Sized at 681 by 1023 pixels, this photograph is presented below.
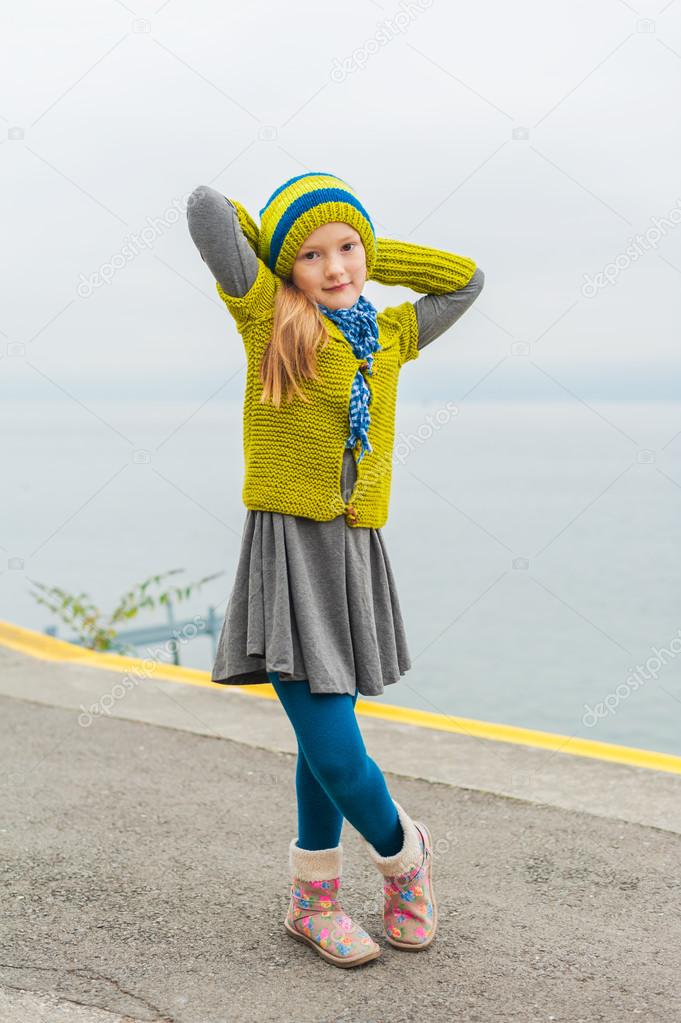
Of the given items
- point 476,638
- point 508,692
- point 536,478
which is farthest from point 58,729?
point 536,478

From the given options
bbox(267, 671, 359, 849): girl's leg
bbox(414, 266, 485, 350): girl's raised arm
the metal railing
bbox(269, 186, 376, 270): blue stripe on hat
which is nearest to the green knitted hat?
bbox(269, 186, 376, 270): blue stripe on hat

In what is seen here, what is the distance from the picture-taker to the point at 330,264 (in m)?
2.37

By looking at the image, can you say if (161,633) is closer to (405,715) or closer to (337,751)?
(405,715)

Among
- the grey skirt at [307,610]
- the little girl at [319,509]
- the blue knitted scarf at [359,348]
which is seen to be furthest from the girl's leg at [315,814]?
the blue knitted scarf at [359,348]

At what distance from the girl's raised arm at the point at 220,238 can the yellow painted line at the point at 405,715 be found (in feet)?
3.48

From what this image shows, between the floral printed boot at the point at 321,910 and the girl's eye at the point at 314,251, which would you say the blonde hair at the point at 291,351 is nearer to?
the girl's eye at the point at 314,251

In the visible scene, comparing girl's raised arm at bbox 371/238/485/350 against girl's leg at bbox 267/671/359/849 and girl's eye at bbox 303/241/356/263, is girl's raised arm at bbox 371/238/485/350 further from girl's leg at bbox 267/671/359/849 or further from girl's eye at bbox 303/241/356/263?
girl's leg at bbox 267/671/359/849

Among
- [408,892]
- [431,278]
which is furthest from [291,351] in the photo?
[408,892]

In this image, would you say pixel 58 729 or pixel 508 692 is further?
pixel 508 692

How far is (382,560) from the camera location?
249 centimetres

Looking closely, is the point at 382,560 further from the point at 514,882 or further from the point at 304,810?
the point at 514,882

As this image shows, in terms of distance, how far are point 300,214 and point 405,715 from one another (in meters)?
2.61

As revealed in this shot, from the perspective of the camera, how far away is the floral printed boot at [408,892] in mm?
2469

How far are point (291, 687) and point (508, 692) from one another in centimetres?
443
